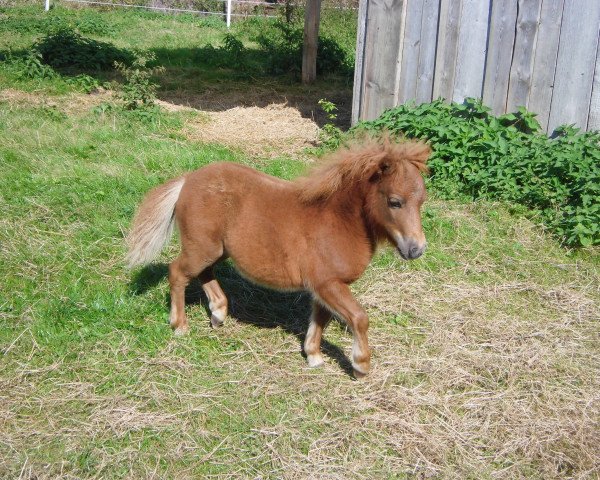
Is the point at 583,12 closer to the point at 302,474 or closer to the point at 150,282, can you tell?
the point at 150,282

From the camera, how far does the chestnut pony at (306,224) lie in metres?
3.84

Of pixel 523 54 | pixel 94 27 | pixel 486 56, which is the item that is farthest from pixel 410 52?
pixel 94 27

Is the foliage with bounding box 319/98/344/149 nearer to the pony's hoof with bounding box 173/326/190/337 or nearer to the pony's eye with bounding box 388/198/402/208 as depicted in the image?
the pony's hoof with bounding box 173/326/190/337

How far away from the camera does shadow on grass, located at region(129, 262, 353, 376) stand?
4.90 m

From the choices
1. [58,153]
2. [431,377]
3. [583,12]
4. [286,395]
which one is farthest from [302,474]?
[583,12]

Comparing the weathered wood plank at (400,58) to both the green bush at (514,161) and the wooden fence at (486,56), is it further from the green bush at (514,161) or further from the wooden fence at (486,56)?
the green bush at (514,161)

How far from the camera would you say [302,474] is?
336 centimetres

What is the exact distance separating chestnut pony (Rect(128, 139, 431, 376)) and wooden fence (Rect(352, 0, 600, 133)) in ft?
12.5

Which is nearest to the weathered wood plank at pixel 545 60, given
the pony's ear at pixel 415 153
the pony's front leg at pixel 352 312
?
the pony's ear at pixel 415 153

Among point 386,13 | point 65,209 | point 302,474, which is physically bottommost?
point 302,474

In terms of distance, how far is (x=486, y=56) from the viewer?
732 centimetres

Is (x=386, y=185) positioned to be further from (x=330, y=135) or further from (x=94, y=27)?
(x=94, y=27)

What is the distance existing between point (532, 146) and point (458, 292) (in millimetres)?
2330

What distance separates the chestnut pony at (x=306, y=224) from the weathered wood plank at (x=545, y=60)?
3796 mm
